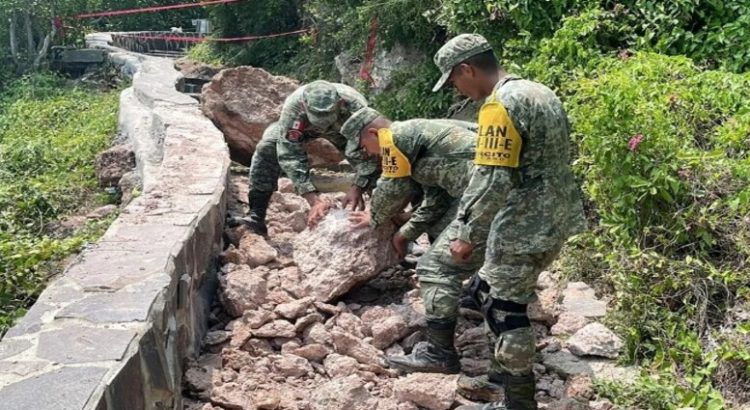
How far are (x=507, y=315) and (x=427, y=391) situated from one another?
1.65 feet

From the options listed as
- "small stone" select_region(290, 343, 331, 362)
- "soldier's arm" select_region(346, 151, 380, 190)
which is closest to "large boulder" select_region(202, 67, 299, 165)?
"soldier's arm" select_region(346, 151, 380, 190)

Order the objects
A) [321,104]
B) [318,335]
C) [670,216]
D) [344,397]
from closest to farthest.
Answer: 1. [344,397]
2. [318,335]
3. [670,216]
4. [321,104]

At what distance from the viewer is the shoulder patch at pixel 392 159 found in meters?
4.02

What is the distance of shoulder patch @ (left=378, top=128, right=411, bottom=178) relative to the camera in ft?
13.2

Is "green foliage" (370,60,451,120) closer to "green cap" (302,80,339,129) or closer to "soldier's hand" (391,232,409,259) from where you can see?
"green cap" (302,80,339,129)

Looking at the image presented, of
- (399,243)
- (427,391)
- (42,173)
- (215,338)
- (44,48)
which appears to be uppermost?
(399,243)

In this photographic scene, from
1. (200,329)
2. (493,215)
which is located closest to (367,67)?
(200,329)

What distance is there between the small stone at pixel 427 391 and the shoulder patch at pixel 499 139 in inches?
41.6

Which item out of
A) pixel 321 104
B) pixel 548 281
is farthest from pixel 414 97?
Answer: pixel 548 281

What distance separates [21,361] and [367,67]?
8.62 meters

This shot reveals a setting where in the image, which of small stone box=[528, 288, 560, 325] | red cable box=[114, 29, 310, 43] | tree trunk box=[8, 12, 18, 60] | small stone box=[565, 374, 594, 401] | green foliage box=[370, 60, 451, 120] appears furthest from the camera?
tree trunk box=[8, 12, 18, 60]

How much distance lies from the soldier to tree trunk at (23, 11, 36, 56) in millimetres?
16775

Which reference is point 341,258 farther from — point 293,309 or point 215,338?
point 215,338

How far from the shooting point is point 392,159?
4.04 metres
